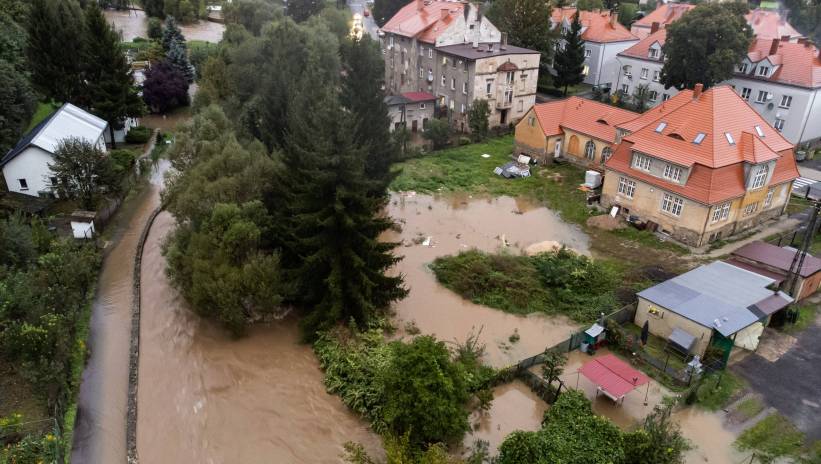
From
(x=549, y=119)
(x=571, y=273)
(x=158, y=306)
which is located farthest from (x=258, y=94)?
(x=571, y=273)

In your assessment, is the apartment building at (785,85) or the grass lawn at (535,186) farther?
the apartment building at (785,85)

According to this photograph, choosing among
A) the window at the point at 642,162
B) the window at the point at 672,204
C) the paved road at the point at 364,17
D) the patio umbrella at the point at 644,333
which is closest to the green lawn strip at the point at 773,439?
the patio umbrella at the point at 644,333

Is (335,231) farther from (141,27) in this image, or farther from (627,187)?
(141,27)

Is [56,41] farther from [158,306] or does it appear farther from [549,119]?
[549,119]

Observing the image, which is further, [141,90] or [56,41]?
[141,90]

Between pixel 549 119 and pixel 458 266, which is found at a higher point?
pixel 549 119

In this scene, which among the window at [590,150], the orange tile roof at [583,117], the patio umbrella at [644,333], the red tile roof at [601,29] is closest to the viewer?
the patio umbrella at [644,333]

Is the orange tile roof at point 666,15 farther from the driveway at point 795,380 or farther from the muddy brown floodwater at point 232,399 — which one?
the muddy brown floodwater at point 232,399

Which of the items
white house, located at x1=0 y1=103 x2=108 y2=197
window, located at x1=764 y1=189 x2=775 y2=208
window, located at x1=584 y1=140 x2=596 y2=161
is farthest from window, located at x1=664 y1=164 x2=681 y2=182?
white house, located at x1=0 y1=103 x2=108 y2=197
